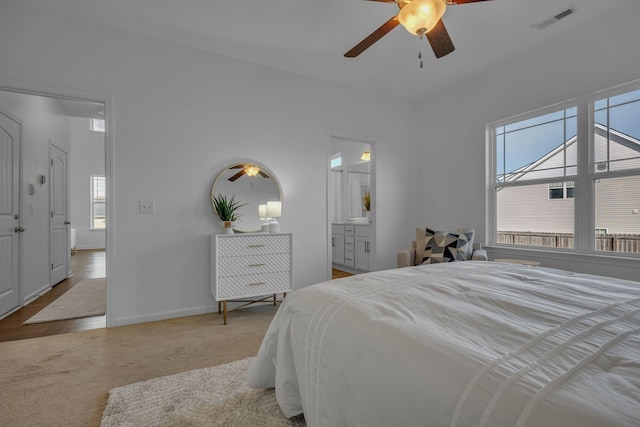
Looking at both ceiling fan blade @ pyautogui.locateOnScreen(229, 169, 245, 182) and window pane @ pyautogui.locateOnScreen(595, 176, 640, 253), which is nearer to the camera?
window pane @ pyautogui.locateOnScreen(595, 176, 640, 253)

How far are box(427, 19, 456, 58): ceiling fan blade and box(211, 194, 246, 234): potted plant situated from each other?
229 centimetres

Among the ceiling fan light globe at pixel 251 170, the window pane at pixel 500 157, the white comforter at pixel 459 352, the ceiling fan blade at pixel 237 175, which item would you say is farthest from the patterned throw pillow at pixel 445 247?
the ceiling fan blade at pixel 237 175

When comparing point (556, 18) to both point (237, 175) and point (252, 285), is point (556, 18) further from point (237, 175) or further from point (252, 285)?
point (252, 285)

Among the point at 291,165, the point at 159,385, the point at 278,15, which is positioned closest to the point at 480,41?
the point at 278,15

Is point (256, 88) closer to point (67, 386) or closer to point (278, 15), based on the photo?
point (278, 15)

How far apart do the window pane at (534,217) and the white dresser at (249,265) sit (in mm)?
2544

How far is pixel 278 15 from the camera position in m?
2.65

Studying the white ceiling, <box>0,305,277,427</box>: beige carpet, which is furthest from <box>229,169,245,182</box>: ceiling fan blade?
<box>0,305,277,427</box>: beige carpet

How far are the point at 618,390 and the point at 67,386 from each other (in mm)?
2438

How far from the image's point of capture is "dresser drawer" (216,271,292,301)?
112 inches

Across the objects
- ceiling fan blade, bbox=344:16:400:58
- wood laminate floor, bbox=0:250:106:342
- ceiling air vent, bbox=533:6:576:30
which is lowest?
wood laminate floor, bbox=0:250:106:342

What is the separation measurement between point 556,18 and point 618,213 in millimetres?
1821

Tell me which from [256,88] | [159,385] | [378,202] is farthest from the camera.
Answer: [378,202]

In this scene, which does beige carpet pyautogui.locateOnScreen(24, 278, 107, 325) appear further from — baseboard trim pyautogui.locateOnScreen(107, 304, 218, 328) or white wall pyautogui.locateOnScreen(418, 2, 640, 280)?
white wall pyautogui.locateOnScreen(418, 2, 640, 280)
